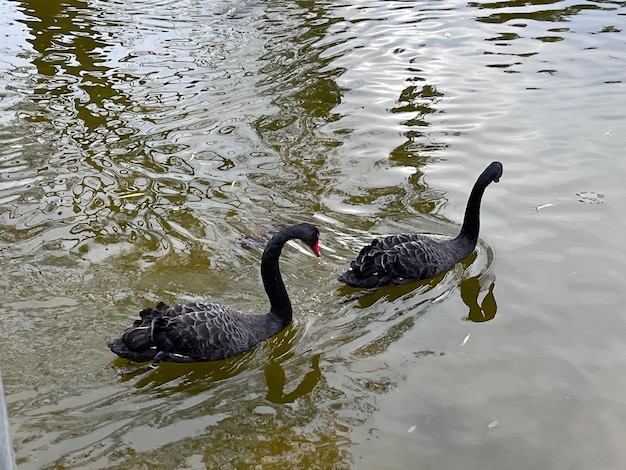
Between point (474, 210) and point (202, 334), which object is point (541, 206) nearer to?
point (474, 210)

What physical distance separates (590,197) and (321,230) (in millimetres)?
2350

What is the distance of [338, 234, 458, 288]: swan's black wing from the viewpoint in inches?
193

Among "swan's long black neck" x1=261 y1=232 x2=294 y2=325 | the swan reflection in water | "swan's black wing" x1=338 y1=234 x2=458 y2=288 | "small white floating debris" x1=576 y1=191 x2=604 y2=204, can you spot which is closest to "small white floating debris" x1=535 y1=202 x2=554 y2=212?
"small white floating debris" x1=576 y1=191 x2=604 y2=204

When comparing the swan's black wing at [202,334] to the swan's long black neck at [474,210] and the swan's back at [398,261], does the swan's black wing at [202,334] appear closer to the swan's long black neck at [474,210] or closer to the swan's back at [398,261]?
the swan's back at [398,261]

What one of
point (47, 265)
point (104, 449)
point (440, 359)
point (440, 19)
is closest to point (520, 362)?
point (440, 359)

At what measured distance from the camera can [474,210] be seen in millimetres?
5316

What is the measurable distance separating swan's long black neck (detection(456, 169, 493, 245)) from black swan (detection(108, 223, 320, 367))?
4.64 ft

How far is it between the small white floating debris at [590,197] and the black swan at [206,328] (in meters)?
2.77

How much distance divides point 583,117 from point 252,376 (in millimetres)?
4963

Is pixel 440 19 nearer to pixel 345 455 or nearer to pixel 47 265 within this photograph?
pixel 47 265

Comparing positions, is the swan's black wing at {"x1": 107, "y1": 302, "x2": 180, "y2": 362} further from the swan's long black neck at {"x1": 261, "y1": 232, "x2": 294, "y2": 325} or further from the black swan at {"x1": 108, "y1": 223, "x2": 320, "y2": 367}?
the swan's long black neck at {"x1": 261, "y1": 232, "x2": 294, "y2": 325}

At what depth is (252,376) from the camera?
4.35m

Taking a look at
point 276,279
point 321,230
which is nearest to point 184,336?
point 276,279

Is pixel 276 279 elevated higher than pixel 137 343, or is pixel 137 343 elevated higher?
pixel 276 279
